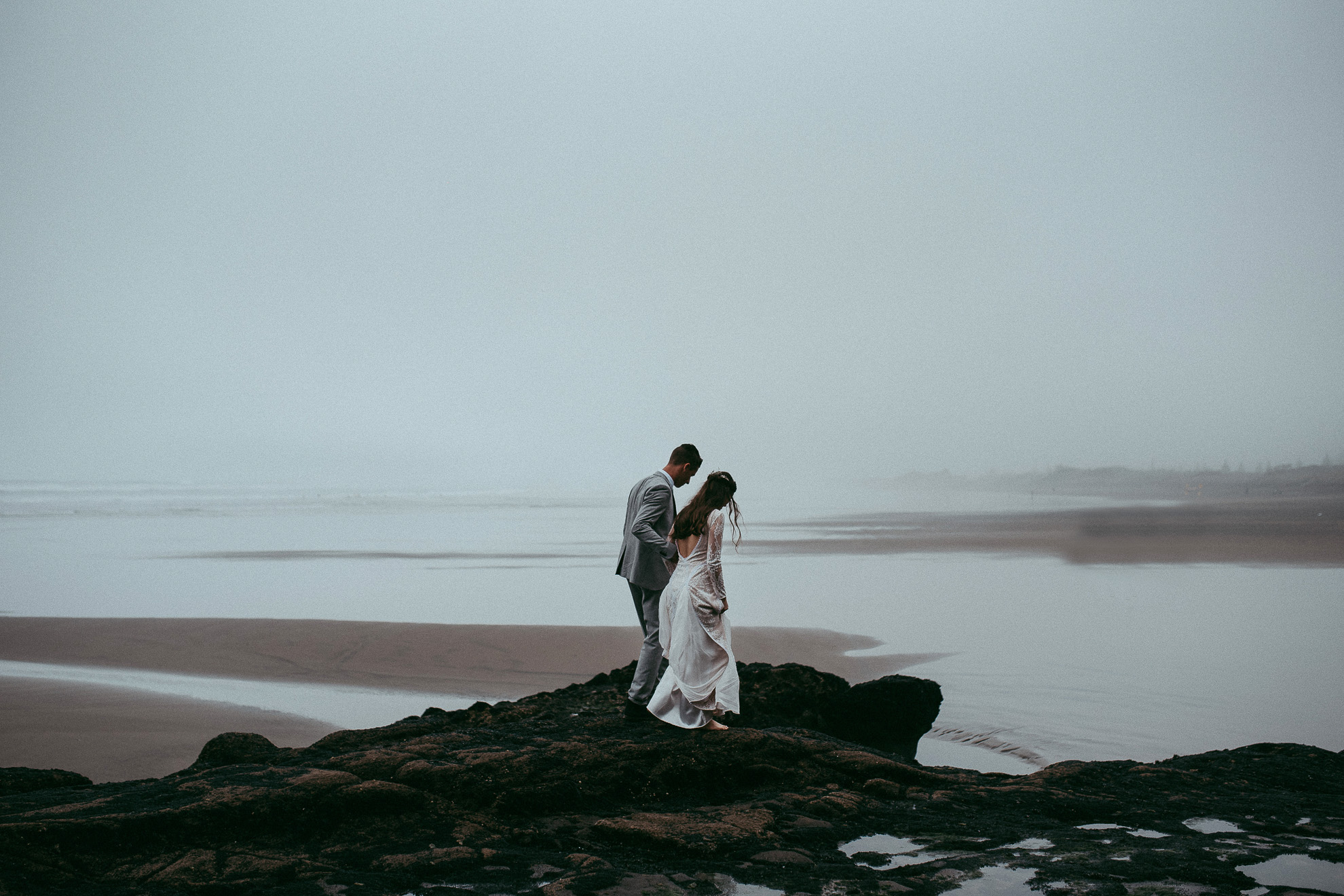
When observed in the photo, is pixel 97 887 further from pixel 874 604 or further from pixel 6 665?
pixel 874 604

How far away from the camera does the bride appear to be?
18.7ft

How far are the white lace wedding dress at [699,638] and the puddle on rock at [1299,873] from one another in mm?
2931

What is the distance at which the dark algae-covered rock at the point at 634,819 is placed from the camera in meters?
3.71

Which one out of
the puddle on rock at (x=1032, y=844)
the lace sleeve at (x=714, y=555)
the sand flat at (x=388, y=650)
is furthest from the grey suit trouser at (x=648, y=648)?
the sand flat at (x=388, y=650)

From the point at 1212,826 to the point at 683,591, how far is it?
3.24m

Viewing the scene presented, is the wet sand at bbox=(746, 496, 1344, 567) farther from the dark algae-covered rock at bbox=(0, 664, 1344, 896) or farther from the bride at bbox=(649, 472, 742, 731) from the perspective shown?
the bride at bbox=(649, 472, 742, 731)

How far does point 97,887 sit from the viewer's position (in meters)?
3.45

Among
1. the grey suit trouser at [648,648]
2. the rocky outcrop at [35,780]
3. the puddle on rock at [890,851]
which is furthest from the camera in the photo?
the grey suit trouser at [648,648]

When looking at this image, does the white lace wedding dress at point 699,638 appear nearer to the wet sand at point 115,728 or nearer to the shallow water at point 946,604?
the shallow water at point 946,604

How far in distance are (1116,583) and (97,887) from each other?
713 inches

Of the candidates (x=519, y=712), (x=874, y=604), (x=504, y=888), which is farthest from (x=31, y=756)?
(x=874, y=604)

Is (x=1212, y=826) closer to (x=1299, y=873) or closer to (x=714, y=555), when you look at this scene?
(x=1299, y=873)

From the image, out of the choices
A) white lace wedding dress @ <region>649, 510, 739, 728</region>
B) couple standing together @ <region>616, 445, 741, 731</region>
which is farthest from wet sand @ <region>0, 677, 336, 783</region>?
white lace wedding dress @ <region>649, 510, 739, 728</region>

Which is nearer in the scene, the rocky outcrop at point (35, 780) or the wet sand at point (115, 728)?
the rocky outcrop at point (35, 780)
